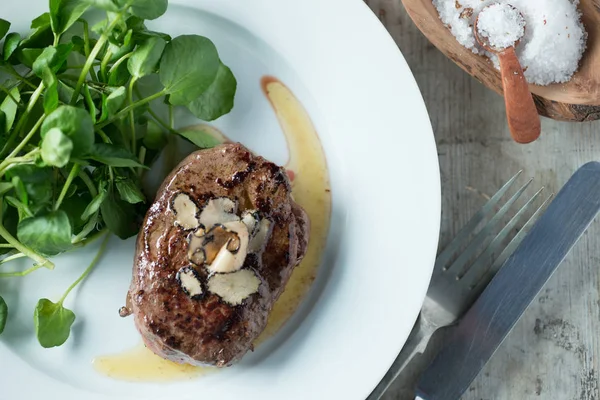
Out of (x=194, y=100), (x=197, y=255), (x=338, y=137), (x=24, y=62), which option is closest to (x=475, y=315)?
(x=338, y=137)

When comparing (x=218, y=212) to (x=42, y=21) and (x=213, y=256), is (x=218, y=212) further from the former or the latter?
(x=42, y=21)

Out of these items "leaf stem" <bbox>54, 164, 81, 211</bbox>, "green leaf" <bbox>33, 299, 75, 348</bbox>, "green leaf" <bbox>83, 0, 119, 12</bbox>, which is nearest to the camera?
"green leaf" <bbox>83, 0, 119, 12</bbox>

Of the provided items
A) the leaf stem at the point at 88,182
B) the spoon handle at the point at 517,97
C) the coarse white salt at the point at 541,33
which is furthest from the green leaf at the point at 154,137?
the spoon handle at the point at 517,97

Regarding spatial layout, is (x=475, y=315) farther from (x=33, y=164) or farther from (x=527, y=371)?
(x=33, y=164)

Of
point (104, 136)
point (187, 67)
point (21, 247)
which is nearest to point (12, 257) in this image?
point (21, 247)

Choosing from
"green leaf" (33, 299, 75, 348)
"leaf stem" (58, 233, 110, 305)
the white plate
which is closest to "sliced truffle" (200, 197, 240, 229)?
the white plate

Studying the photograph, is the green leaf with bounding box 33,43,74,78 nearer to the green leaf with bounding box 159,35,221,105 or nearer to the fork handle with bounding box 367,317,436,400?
the green leaf with bounding box 159,35,221,105
